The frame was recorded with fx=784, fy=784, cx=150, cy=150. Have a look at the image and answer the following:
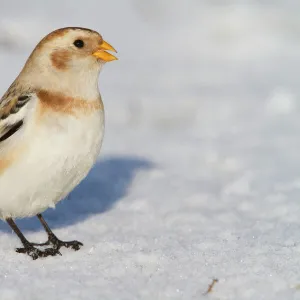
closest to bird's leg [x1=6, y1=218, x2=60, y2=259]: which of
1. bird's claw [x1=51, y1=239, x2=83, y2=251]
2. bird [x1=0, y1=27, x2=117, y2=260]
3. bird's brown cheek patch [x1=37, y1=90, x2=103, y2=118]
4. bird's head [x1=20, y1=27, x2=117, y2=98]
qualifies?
bird [x1=0, y1=27, x2=117, y2=260]

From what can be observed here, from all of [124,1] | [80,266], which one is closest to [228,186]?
[80,266]

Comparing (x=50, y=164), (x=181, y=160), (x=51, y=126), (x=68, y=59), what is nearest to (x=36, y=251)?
(x=50, y=164)

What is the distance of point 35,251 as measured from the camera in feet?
13.0

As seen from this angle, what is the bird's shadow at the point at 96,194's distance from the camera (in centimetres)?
475

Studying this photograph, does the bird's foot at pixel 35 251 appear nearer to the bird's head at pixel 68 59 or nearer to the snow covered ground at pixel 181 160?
the snow covered ground at pixel 181 160

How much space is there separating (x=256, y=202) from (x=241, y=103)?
244 cm

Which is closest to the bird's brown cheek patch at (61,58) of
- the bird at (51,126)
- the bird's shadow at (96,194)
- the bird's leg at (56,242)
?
the bird at (51,126)

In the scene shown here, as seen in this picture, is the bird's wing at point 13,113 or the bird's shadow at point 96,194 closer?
the bird's wing at point 13,113

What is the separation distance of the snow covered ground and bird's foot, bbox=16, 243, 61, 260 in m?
0.05

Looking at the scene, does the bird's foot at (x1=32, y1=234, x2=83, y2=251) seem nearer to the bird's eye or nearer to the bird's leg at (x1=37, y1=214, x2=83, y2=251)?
the bird's leg at (x1=37, y1=214, x2=83, y2=251)

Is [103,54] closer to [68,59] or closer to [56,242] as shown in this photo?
[68,59]

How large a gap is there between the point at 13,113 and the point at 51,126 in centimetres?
23

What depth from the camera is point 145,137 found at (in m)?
6.59

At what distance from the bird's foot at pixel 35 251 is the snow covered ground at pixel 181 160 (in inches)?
1.8
